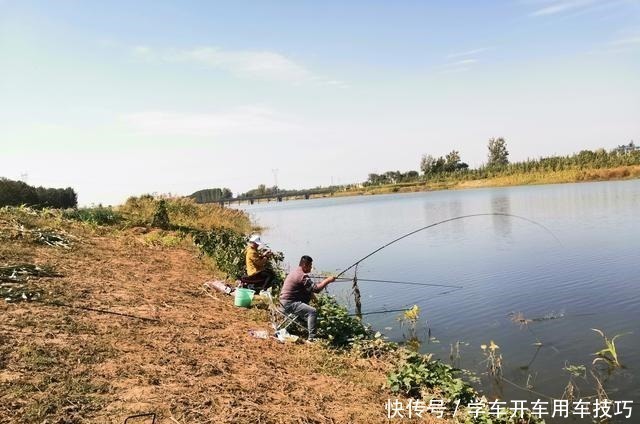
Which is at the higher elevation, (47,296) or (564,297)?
(47,296)

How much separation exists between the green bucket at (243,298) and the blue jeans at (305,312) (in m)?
2.09

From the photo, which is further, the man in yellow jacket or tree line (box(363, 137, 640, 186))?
tree line (box(363, 137, 640, 186))

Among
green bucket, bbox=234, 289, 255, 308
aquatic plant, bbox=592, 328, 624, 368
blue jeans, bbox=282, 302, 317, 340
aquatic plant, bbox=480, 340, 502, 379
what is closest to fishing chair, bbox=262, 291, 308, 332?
blue jeans, bbox=282, 302, 317, 340

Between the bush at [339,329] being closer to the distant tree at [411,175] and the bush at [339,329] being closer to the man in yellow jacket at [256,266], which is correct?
the man in yellow jacket at [256,266]

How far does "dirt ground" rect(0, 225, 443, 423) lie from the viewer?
16.3 ft

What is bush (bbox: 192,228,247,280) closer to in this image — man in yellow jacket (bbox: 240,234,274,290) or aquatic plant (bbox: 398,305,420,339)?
man in yellow jacket (bbox: 240,234,274,290)

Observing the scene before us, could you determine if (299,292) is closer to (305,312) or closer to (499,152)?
(305,312)

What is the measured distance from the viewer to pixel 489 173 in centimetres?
8856

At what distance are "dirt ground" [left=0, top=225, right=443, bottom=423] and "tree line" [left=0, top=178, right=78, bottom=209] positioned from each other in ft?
53.8

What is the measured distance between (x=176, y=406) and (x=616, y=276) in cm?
1201

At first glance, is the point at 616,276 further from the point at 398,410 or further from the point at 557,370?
the point at 398,410

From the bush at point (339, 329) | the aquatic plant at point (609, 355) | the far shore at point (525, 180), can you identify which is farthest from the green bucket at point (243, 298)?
the far shore at point (525, 180)

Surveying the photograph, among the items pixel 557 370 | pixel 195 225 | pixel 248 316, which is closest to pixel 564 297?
pixel 557 370

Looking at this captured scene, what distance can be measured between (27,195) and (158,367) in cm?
2850
